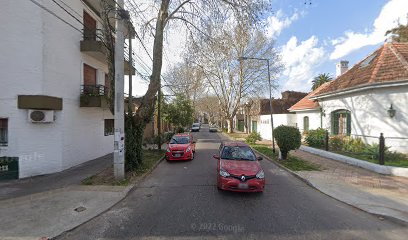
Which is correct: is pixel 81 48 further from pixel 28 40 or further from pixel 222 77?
pixel 222 77

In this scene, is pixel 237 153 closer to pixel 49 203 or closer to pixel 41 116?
pixel 49 203

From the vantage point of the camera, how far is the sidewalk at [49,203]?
536cm

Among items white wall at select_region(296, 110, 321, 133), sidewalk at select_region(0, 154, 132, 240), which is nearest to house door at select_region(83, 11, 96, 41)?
sidewalk at select_region(0, 154, 132, 240)

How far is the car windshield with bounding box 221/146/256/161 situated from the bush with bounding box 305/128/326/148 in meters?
9.43

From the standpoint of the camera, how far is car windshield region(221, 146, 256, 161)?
8922 millimetres

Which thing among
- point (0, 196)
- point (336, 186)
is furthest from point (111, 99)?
point (336, 186)

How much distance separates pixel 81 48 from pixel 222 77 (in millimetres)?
27784

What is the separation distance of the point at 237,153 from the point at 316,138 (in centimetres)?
1030

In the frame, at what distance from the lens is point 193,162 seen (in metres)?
14.0

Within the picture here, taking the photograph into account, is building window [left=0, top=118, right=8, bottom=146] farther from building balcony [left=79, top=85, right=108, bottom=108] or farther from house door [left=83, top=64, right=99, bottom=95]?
house door [left=83, top=64, right=99, bottom=95]

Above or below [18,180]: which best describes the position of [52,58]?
above

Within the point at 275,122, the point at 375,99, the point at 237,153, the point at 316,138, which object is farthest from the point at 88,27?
the point at 275,122

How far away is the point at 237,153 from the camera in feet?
30.0

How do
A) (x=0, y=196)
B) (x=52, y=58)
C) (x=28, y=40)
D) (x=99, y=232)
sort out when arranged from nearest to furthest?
(x=99, y=232) → (x=0, y=196) → (x=28, y=40) → (x=52, y=58)
